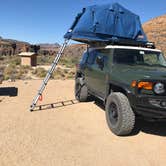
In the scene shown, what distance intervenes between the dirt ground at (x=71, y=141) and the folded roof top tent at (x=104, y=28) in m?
1.11

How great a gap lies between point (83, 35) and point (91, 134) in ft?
11.0

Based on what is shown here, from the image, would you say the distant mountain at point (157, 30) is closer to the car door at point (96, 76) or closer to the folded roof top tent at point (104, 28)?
the folded roof top tent at point (104, 28)

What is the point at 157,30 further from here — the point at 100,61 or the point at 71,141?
the point at 71,141

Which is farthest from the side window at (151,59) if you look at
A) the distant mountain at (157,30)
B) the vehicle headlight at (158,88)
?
the distant mountain at (157,30)

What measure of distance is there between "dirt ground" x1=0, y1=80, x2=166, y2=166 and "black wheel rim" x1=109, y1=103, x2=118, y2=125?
0.82ft

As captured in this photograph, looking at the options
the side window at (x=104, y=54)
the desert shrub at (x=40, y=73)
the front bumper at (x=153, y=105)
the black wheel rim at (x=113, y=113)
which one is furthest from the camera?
the desert shrub at (x=40, y=73)

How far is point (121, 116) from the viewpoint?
557 cm

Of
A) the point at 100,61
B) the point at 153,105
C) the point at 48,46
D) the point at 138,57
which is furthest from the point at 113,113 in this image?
the point at 48,46

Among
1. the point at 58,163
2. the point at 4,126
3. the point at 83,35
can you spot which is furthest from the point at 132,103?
the point at 83,35

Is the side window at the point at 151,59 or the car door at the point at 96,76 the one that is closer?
the car door at the point at 96,76

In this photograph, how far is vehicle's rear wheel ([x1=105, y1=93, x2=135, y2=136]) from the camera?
5.52 meters

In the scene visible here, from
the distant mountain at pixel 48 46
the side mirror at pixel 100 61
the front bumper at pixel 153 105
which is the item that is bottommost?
the front bumper at pixel 153 105

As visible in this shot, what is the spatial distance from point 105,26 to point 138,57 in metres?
1.72

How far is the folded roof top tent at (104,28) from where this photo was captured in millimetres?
8055
